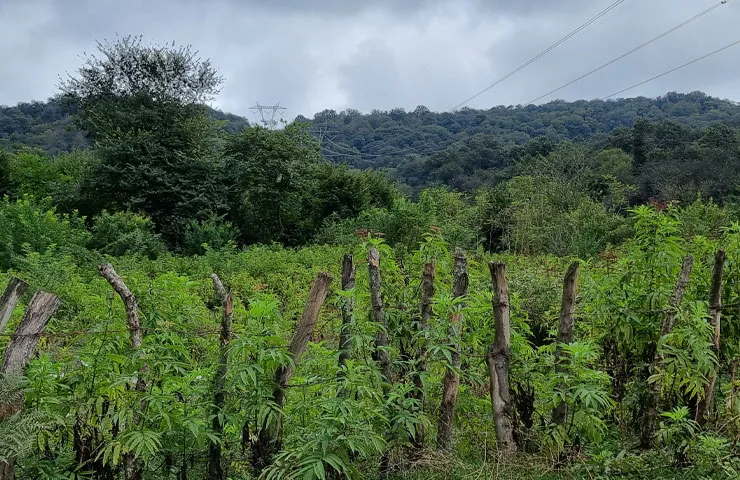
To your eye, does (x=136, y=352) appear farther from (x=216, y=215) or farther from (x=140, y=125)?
(x=140, y=125)

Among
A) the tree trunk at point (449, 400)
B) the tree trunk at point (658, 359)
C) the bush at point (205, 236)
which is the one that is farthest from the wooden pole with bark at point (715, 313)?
the bush at point (205, 236)

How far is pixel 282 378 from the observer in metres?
3.32

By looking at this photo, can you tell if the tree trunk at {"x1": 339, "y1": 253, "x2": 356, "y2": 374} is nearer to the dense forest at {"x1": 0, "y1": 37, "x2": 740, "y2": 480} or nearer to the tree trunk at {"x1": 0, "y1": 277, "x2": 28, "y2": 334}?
the dense forest at {"x1": 0, "y1": 37, "x2": 740, "y2": 480}

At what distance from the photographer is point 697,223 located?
12695mm

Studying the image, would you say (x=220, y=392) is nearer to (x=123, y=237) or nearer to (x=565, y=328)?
(x=565, y=328)

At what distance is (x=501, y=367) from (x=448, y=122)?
2353 inches

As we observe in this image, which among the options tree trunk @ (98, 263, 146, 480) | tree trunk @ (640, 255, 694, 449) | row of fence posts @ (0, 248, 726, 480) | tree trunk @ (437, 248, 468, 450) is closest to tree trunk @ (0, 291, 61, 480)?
row of fence posts @ (0, 248, 726, 480)

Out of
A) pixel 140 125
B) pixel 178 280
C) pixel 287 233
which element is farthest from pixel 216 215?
pixel 178 280

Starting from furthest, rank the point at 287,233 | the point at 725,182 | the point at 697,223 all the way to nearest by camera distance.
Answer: the point at 725,182
the point at 287,233
the point at 697,223

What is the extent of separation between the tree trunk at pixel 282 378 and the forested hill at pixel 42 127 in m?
34.6

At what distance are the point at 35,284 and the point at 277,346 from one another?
6671mm

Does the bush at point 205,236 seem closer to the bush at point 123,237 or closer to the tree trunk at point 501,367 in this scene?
the bush at point 123,237

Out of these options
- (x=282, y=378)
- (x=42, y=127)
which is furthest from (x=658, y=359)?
(x=42, y=127)

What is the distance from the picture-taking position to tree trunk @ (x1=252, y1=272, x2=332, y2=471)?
3314 millimetres
